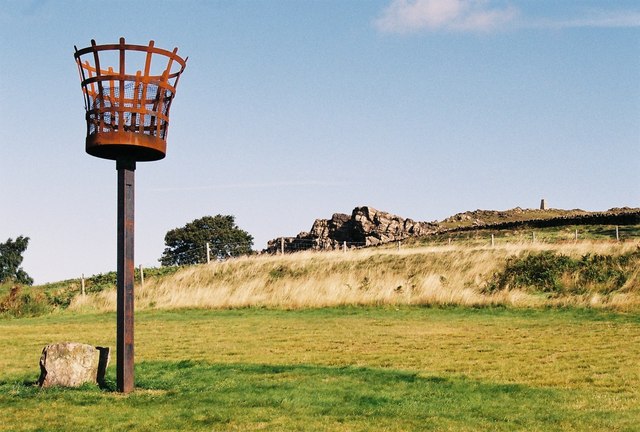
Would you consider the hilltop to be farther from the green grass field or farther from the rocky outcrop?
the green grass field

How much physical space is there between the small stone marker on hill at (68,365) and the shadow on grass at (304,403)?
0.88ft

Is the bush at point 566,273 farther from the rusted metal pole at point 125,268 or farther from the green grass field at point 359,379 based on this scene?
the rusted metal pole at point 125,268

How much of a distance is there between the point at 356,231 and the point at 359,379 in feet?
170

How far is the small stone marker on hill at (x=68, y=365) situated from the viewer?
10242mm

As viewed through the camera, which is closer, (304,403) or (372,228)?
(304,403)

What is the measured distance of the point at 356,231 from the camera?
62125 mm

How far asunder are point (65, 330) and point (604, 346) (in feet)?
46.4


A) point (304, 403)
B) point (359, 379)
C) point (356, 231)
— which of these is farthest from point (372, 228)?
point (304, 403)

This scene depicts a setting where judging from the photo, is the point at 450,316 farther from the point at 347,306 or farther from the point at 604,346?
the point at 604,346

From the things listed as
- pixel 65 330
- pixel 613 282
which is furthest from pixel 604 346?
pixel 65 330

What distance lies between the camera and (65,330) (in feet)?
67.4

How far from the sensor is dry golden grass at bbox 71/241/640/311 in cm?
2294

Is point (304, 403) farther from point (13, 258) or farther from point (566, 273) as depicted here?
point (13, 258)

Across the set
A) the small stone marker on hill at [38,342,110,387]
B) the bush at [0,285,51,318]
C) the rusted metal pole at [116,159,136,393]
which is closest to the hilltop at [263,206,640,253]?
the bush at [0,285,51,318]
